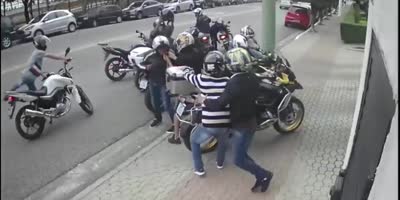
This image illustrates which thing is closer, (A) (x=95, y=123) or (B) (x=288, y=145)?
(B) (x=288, y=145)

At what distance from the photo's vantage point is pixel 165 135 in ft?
26.5

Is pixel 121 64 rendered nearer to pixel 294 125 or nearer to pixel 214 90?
pixel 294 125

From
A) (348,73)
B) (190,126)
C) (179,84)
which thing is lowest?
(348,73)

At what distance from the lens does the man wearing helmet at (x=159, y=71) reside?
7910 millimetres

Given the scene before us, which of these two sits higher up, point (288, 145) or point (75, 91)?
point (75, 91)

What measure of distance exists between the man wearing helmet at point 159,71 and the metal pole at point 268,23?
14.5 ft

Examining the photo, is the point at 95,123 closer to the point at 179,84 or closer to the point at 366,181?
the point at 179,84

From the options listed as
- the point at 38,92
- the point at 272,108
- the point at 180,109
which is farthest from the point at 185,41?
the point at 38,92

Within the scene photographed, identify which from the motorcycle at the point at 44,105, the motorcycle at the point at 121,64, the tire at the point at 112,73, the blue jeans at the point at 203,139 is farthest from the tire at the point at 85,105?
the blue jeans at the point at 203,139

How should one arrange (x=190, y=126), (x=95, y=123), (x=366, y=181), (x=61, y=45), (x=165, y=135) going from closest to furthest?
(x=366, y=181) < (x=190, y=126) < (x=165, y=135) < (x=95, y=123) < (x=61, y=45)

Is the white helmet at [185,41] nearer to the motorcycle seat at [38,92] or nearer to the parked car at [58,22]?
the motorcycle seat at [38,92]

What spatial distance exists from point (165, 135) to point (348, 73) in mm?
7376

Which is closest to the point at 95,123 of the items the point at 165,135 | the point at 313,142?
the point at 165,135

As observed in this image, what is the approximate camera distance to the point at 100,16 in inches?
1162
